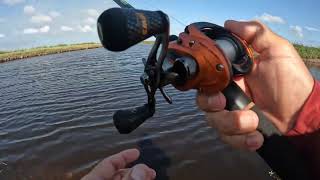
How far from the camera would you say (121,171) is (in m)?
2.91

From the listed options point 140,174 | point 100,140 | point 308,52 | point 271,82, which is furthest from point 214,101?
point 308,52

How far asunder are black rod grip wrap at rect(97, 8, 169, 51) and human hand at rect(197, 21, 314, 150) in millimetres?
1439

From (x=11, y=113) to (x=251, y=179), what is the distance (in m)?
12.8

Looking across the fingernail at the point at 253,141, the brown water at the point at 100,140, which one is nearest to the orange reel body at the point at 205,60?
the fingernail at the point at 253,141

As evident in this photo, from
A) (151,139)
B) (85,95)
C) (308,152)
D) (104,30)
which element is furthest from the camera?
(85,95)

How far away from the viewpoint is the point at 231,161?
10367 millimetres

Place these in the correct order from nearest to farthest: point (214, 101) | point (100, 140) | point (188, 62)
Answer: point (188, 62) → point (214, 101) → point (100, 140)

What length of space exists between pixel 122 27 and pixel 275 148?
1.72 metres

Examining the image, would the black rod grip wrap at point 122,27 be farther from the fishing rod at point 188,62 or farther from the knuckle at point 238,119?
the knuckle at point 238,119

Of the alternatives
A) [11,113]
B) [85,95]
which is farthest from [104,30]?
[85,95]

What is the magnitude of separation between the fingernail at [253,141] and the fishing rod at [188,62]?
0.06m

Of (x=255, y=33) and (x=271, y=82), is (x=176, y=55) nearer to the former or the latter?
(x=255, y=33)

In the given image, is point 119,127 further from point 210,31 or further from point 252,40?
point 252,40

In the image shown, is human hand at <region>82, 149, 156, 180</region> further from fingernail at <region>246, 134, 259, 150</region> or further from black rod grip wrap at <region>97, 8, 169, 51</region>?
black rod grip wrap at <region>97, 8, 169, 51</region>
